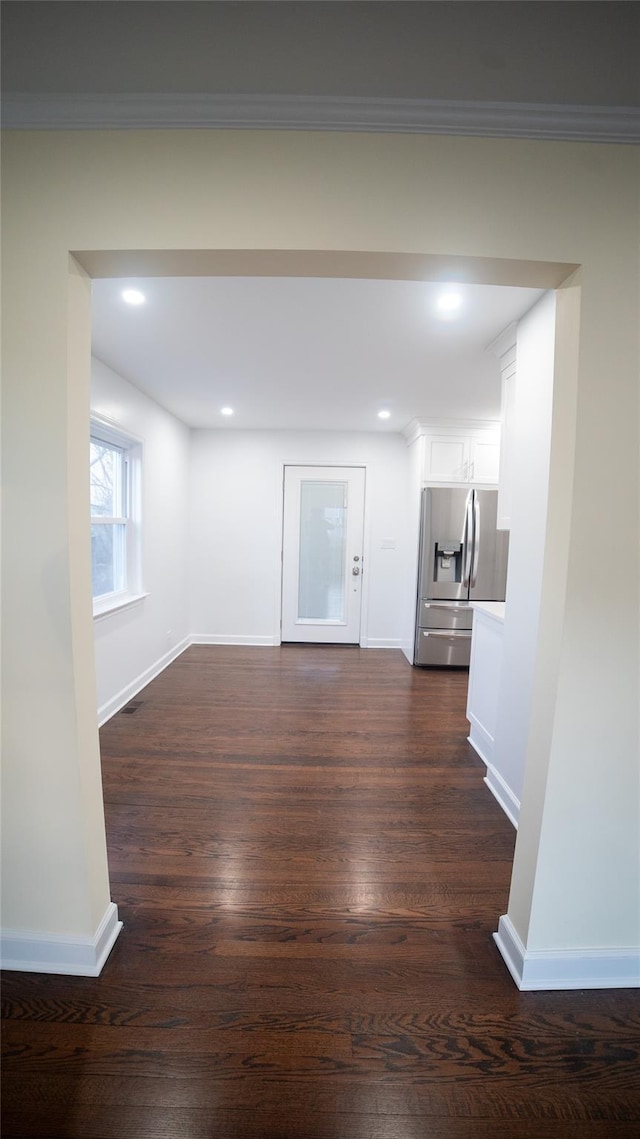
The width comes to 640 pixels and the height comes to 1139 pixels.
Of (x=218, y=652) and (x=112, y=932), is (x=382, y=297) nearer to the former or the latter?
(x=112, y=932)

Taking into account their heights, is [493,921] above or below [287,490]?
below

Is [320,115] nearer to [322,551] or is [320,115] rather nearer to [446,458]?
[446,458]

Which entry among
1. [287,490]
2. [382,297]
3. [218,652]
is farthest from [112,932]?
[287,490]

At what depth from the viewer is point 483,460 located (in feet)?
14.5

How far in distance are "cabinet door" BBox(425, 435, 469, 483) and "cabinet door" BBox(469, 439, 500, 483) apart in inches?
2.4

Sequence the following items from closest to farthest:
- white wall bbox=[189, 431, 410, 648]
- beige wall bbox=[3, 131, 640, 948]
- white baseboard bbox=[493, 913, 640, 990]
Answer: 1. beige wall bbox=[3, 131, 640, 948]
2. white baseboard bbox=[493, 913, 640, 990]
3. white wall bbox=[189, 431, 410, 648]

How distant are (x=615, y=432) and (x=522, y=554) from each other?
97 centimetres

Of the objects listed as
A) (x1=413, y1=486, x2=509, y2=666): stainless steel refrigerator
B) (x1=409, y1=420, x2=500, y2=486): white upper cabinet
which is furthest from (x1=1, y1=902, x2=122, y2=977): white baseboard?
(x1=409, y1=420, x2=500, y2=486): white upper cabinet

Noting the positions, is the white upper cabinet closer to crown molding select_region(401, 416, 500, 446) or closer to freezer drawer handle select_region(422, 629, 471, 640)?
crown molding select_region(401, 416, 500, 446)

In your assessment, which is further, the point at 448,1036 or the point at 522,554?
the point at 522,554

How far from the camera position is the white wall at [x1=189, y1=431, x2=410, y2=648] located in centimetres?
504

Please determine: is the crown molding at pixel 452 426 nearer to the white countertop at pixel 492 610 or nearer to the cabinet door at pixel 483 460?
the cabinet door at pixel 483 460

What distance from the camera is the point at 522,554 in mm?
2104

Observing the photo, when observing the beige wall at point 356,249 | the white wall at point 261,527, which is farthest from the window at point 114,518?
the beige wall at point 356,249
